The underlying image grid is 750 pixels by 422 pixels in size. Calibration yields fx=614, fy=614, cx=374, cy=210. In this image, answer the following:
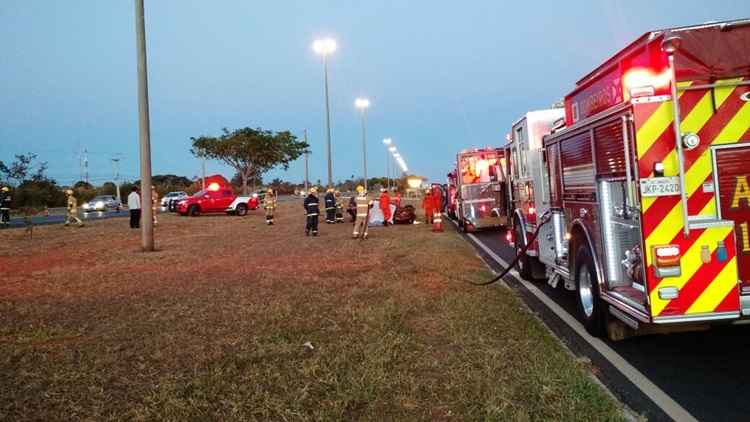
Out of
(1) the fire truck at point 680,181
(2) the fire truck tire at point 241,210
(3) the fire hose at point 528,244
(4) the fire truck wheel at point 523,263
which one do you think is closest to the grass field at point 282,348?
(3) the fire hose at point 528,244

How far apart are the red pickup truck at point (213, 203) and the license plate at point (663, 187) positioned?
32.9m

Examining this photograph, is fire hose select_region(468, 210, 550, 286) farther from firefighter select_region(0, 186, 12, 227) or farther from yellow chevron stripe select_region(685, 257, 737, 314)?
firefighter select_region(0, 186, 12, 227)

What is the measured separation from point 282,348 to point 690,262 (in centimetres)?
367

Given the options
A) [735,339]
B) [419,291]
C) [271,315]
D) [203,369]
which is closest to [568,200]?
[735,339]

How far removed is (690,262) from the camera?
15.9ft

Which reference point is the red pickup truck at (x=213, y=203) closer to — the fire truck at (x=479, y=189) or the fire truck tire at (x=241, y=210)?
the fire truck tire at (x=241, y=210)

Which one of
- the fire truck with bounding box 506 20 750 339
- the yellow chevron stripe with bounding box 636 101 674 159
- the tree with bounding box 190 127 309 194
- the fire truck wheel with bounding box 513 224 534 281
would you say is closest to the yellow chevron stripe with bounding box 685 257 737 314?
the fire truck with bounding box 506 20 750 339

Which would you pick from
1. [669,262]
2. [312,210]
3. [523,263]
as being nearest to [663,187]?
[669,262]

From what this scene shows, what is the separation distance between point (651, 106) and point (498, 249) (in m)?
10.4

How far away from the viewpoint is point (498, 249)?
49.7 feet

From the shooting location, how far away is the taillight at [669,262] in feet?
15.7

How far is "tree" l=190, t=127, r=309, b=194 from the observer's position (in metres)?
60.1

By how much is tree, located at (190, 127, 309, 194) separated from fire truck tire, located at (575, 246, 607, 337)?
179 ft

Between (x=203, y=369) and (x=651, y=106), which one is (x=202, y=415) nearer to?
(x=203, y=369)
